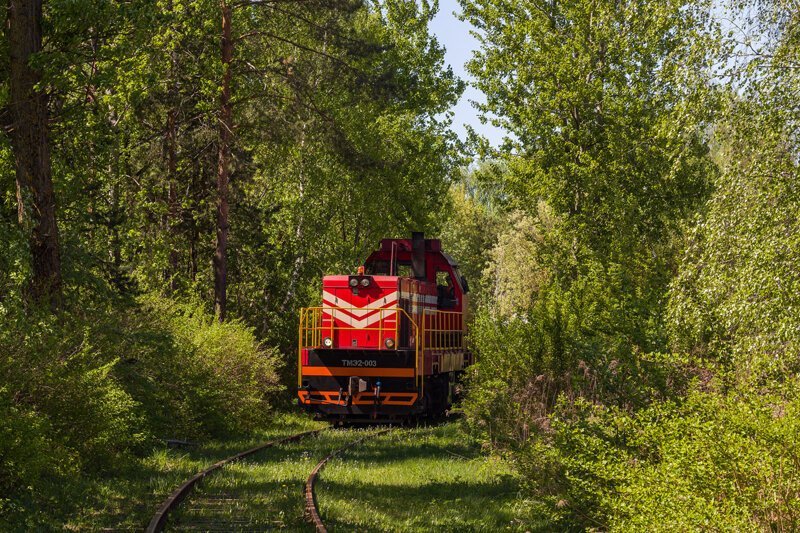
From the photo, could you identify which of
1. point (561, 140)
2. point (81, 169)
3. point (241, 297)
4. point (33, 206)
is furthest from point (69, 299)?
point (561, 140)

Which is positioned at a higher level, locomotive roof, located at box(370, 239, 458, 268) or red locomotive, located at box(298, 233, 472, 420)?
locomotive roof, located at box(370, 239, 458, 268)

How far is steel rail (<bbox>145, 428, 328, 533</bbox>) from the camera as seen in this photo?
10.5m

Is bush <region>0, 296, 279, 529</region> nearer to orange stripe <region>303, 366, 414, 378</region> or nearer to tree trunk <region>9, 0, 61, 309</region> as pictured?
tree trunk <region>9, 0, 61, 309</region>

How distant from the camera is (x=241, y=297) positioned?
32.8 meters

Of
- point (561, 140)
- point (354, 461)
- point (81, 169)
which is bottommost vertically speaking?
point (354, 461)

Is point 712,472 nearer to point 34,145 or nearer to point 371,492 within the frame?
point 371,492

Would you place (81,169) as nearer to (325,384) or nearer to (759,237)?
(325,384)

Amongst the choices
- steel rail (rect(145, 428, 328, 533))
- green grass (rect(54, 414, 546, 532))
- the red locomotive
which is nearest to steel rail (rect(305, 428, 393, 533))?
green grass (rect(54, 414, 546, 532))

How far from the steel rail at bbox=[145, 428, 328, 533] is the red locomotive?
183 cm

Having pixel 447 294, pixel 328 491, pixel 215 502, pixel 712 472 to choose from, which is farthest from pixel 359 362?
pixel 712 472

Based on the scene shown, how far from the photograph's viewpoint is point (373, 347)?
860 inches

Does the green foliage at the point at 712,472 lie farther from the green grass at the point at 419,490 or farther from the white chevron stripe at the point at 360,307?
the white chevron stripe at the point at 360,307

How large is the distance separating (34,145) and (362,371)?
8.45 m

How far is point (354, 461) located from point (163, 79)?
13.8m
